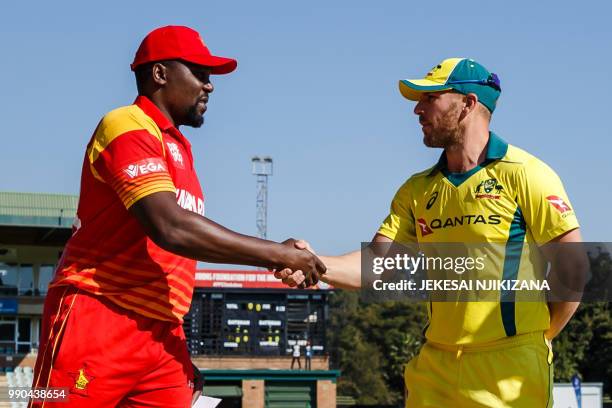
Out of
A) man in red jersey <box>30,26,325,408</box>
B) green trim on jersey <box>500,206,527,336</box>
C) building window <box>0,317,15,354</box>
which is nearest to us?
man in red jersey <box>30,26,325,408</box>

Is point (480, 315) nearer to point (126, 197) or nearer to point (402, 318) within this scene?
point (126, 197)

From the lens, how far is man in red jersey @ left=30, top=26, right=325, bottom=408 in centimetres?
486

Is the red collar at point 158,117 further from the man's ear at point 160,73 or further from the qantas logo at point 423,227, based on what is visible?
the qantas logo at point 423,227

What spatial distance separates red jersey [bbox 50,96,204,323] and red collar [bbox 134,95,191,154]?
25mm

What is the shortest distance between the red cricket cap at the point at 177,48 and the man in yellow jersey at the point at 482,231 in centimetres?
107

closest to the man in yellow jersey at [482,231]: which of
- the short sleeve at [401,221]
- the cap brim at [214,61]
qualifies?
the short sleeve at [401,221]

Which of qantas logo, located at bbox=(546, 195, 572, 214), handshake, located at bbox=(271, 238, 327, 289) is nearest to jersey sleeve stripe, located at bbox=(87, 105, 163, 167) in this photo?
handshake, located at bbox=(271, 238, 327, 289)

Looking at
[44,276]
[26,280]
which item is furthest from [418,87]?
[26,280]

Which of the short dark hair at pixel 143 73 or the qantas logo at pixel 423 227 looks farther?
the qantas logo at pixel 423 227

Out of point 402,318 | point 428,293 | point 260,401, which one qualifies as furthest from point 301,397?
point 428,293

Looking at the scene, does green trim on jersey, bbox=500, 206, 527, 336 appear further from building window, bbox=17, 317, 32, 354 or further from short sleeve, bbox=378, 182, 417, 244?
building window, bbox=17, 317, 32, 354

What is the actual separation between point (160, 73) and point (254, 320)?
46.1 meters

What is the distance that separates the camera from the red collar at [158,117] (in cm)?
526

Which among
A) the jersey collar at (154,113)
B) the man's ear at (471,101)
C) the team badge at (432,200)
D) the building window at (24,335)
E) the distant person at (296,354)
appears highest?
the building window at (24,335)
